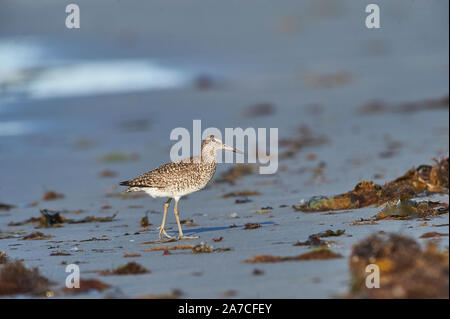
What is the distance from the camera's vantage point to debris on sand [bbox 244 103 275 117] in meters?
18.9

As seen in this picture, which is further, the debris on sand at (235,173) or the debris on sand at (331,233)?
the debris on sand at (235,173)

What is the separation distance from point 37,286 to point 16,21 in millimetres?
17703

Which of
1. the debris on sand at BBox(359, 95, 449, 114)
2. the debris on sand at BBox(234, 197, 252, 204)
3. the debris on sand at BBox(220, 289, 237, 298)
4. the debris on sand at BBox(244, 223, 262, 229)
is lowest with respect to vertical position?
the debris on sand at BBox(220, 289, 237, 298)

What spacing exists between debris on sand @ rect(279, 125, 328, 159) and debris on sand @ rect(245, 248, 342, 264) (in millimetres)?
7723

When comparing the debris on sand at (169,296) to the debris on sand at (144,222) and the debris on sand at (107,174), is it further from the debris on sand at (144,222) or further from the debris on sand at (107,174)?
the debris on sand at (107,174)

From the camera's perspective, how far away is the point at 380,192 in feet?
28.2

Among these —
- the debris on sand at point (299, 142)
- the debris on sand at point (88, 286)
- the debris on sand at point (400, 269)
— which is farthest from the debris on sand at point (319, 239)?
the debris on sand at point (299, 142)

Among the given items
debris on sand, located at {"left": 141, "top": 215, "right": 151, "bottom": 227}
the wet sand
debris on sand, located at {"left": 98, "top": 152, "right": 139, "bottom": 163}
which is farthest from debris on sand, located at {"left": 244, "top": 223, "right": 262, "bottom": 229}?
debris on sand, located at {"left": 98, "top": 152, "right": 139, "bottom": 163}

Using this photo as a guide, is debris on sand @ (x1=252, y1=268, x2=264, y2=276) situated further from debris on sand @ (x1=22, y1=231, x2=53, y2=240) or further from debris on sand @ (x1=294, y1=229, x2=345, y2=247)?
debris on sand @ (x1=22, y1=231, x2=53, y2=240)

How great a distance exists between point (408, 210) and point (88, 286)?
3.36 meters

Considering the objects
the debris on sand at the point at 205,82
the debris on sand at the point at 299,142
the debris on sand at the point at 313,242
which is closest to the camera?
the debris on sand at the point at 313,242

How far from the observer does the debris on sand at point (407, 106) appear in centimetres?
1711

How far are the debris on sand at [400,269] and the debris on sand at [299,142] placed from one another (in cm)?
859
